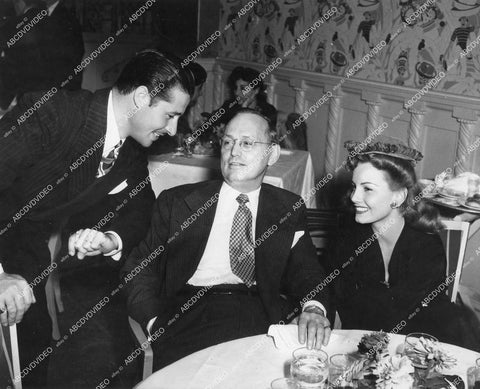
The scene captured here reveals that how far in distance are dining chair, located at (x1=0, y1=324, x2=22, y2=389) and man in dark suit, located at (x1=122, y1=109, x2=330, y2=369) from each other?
18.2 inches

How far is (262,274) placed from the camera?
223 cm

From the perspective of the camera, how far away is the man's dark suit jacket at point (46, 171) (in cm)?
186

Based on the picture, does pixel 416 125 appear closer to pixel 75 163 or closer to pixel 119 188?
pixel 119 188

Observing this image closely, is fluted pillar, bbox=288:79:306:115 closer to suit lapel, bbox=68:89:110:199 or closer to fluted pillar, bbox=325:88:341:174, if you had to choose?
fluted pillar, bbox=325:88:341:174

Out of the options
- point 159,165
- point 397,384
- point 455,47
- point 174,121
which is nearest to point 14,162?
point 174,121

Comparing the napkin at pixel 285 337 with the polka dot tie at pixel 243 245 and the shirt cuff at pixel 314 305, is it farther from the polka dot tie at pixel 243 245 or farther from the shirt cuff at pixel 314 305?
the polka dot tie at pixel 243 245

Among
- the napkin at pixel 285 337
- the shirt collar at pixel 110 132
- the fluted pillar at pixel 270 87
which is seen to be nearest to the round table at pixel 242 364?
the napkin at pixel 285 337

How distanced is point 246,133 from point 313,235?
654 millimetres

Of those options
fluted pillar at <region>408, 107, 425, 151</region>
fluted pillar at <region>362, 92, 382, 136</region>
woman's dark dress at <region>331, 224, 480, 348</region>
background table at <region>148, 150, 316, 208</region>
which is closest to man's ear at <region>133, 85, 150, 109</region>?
woman's dark dress at <region>331, 224, 480, 348</region>

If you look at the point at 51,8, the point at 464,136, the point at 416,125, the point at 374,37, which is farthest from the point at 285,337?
the point at 51,8

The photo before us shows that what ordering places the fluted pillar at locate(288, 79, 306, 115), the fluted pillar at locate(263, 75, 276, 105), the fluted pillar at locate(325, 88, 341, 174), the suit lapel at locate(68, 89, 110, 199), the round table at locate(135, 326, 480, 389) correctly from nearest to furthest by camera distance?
the round table at locate(135, 326, 480, 389), the suit lapel at locate(68, 89, 110, 199), the fluted pillar at locate(325, 88, 341, 174), the fluted pillar at locate(288, 79, 306, 115), the fluted pillar at locate(263, 75, 276, 105)

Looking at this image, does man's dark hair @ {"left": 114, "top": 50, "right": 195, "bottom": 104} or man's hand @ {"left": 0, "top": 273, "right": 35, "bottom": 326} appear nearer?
man's hand @ {"left": 0, "top": 273, "right": 35, "bottom": 326}

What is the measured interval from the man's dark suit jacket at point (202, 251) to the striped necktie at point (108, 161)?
244 millimetres

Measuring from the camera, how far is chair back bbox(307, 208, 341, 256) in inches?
104
